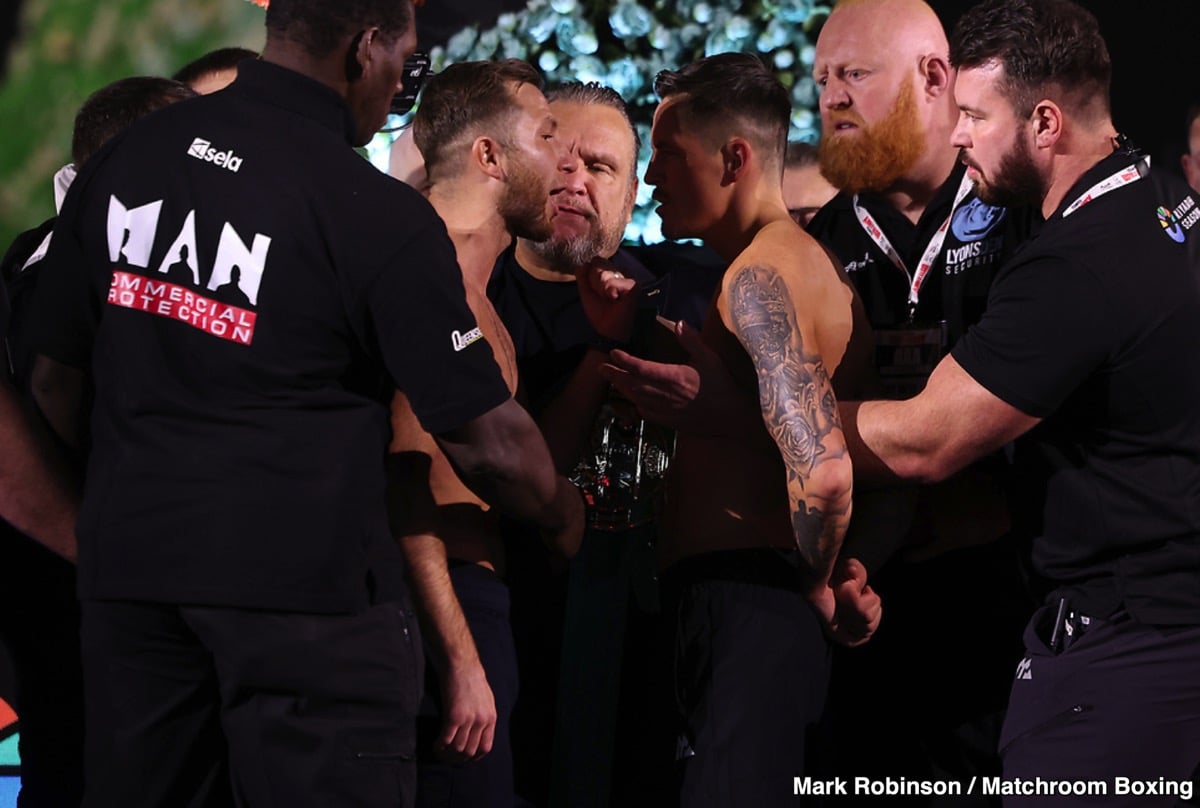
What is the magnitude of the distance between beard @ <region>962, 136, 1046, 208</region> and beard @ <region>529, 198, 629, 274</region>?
4.53 ft

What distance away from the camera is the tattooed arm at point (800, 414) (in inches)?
103

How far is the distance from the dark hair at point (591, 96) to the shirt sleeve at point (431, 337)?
224cm

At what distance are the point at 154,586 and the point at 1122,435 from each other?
5.80 feet

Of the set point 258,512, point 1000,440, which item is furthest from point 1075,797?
point 258,512

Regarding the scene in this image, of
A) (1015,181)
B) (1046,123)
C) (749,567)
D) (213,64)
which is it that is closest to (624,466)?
(749,567)

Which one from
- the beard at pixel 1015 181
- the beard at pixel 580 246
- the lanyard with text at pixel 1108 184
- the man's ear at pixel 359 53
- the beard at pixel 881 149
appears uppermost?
the beard at pixel 881 149

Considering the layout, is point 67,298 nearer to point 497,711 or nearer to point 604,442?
point 497,711

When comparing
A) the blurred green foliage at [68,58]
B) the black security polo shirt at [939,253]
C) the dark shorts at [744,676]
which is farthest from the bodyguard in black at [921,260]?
the blurred green foliage at [68,58]

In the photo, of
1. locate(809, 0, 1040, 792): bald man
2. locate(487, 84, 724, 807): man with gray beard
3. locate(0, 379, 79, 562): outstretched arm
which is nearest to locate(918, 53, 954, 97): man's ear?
locate(809, 0, 1040, 792): bald man

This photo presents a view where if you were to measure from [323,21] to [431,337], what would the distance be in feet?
1.92

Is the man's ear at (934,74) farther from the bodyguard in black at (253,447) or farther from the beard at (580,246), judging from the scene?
the bodyguard in black at (253,447)

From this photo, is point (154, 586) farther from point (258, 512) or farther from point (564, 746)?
point (564, 746)

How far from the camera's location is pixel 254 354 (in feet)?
6.54

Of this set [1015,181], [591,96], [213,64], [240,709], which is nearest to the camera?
[240,709]
